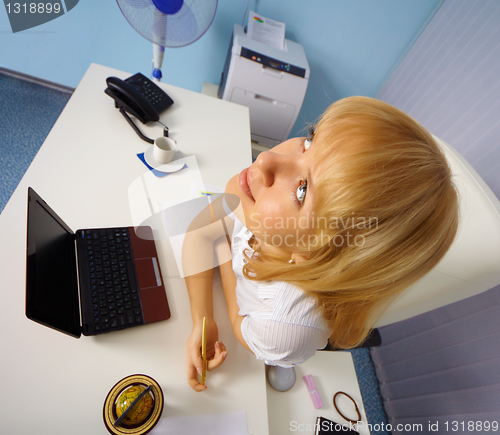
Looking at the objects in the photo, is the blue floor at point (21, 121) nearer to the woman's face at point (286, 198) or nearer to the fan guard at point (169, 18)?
the fan guard at point (169, 18)

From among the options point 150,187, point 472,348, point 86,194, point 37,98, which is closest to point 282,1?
point 150,187

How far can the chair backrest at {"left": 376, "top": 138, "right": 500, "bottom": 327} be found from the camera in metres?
0.57

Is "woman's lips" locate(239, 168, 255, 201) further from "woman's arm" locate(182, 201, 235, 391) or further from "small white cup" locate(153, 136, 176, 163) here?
"small white cup" locate(153, 136, 176, 163)

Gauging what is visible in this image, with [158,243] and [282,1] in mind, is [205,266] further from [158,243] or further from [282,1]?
[282,1]

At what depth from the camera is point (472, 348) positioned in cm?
97

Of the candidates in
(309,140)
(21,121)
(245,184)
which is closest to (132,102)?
(245,184)

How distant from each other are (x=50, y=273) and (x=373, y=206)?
634 mm

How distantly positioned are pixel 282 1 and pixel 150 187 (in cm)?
130

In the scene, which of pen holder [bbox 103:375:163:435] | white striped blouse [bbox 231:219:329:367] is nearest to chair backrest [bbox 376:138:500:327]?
white striped blouse [bbox 231:219:329:367]

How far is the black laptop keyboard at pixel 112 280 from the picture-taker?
1.95 feet

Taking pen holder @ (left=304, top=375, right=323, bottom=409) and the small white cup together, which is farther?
the small white cup

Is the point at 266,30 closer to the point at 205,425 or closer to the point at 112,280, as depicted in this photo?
the point at 112,280

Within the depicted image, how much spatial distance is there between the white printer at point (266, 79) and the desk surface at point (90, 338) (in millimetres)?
611

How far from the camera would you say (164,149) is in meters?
0.90
